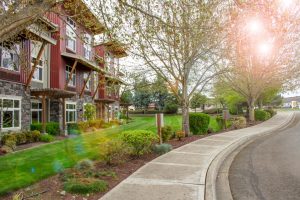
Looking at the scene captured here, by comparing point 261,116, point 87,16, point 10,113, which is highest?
point 87,16

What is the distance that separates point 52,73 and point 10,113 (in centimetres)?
614

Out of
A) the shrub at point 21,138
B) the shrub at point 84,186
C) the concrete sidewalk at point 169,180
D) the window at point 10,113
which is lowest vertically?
the concrete sidewalk at point 169,180

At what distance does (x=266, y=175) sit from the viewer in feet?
27.5

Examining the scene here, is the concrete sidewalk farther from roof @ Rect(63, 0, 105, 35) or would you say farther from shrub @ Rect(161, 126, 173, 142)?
roof @ Rect(63, 0, 105, 35)

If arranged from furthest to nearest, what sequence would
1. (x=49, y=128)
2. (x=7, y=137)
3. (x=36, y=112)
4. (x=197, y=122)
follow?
1. (x=36, y=112)
2. (x=197, y=122)
3. (x=49, y=128)
4. (x=7, y=137)

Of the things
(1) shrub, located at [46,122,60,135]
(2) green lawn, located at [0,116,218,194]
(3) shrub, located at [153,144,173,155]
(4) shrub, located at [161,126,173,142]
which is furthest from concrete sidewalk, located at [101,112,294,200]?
(1) shrub, located at [46,122,60,135]

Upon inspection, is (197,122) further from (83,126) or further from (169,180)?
(169,180)

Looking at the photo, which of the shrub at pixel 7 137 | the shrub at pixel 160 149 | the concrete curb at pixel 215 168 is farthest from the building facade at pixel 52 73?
the concrete curb at pixel 215 168

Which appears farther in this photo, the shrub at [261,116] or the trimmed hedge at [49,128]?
the shrub at [261,116]

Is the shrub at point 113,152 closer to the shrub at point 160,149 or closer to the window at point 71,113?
the shrub at point 160,149

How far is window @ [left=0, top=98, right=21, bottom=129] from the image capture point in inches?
622

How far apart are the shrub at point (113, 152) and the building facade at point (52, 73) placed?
11.5ft

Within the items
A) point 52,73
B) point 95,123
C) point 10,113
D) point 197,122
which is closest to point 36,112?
point 52,73

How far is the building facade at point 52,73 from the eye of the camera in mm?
12914
